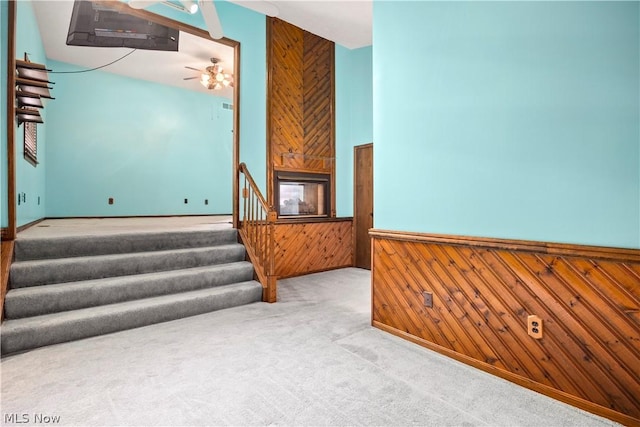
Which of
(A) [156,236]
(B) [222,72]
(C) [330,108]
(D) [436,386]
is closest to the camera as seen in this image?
(D) [436,386]

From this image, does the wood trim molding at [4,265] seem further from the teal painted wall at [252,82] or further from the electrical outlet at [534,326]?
the electrical outlet at [534,326]

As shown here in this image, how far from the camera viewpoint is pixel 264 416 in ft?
5.81

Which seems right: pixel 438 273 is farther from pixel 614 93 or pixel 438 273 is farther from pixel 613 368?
pixel 614 93

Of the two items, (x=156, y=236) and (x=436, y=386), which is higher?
(x=156, y=236)

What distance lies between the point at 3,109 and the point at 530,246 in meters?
4.38

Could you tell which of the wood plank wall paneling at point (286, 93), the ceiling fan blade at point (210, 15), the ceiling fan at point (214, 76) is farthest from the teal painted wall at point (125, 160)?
the ceiling fan at point (214, 76)

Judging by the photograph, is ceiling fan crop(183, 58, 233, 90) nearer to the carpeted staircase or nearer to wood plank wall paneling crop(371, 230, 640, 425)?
the carpeted staircase

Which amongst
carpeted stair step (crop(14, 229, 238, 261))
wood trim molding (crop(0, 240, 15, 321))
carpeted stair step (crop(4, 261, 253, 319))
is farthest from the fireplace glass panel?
wood trim molding (crop(0, 240, 15, 321))

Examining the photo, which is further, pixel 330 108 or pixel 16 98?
pixel 330 108

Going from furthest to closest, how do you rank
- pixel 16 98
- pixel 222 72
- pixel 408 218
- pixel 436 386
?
pixel 222 72, pixel 16 98, pixel 408 218, pixel 436 386

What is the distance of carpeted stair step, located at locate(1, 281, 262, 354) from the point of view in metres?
2.54

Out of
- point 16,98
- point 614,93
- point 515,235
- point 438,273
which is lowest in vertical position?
point 438,273

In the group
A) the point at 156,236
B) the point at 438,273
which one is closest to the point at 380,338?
the point at 438,273

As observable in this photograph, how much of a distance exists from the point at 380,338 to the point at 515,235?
1338mm
